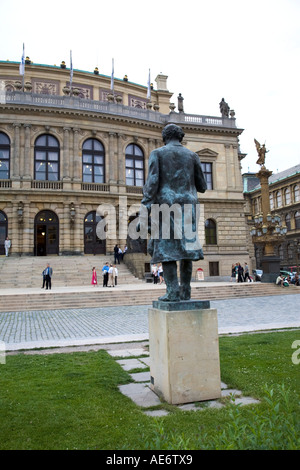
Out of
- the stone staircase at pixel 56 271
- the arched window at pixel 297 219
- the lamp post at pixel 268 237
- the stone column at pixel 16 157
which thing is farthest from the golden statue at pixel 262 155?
the arched window at pixel 297 219

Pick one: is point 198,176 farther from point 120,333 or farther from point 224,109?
point 224,109

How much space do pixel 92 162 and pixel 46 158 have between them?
13.9 ft

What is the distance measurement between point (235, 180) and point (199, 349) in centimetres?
3838

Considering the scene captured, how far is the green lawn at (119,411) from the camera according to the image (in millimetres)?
3131

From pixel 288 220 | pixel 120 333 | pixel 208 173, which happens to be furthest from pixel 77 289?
pixel 288 220

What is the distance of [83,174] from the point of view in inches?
1394

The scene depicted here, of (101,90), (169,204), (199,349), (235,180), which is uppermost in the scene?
(101,90)

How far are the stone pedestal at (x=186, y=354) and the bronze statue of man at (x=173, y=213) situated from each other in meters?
0.39

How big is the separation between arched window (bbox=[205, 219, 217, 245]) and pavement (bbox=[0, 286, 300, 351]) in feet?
75.0

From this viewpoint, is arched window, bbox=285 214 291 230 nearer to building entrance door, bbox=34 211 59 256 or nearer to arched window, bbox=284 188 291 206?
arched window, bbox=284 188 291 206

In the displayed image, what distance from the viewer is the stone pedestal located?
4.85 meters
